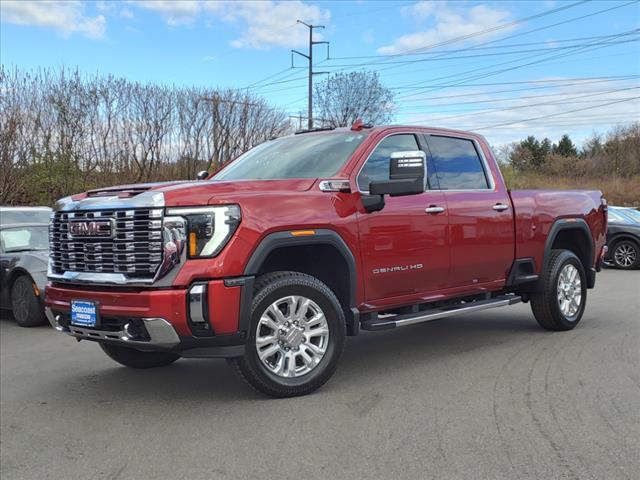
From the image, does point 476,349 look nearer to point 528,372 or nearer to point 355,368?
point 528,372

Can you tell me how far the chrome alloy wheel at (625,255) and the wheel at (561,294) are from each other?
8.54 m

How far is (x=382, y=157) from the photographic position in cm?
535

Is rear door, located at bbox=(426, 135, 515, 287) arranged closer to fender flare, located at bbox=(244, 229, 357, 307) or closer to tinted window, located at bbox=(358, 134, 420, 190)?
tinted window, located at bbox=(358, 134, 420, 190)

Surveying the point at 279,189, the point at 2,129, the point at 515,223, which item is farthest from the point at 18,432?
the point at 2,129

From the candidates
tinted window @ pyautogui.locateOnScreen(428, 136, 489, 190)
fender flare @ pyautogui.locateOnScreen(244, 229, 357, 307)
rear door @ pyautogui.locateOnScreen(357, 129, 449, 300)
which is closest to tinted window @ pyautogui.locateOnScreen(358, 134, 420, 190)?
rear door @ pyautogui.locateOnScreen(357, 129, 449, 300)

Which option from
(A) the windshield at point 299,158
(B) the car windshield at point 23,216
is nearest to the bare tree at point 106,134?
(B) the car windshield at point 23,216

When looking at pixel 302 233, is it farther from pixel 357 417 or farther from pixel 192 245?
pixel 357 417

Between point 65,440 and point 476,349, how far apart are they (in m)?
3.83

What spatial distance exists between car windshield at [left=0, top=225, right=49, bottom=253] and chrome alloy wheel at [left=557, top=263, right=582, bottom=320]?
702 centimetres

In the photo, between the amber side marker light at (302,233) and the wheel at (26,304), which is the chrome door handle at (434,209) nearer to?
the amber side marker light at (302,233)

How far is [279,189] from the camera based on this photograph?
4.64 metres

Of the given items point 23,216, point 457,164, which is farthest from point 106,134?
point 457,164

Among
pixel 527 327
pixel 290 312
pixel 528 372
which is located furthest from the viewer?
pixel 527 327

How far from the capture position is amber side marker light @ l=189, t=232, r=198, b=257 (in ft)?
13.2
